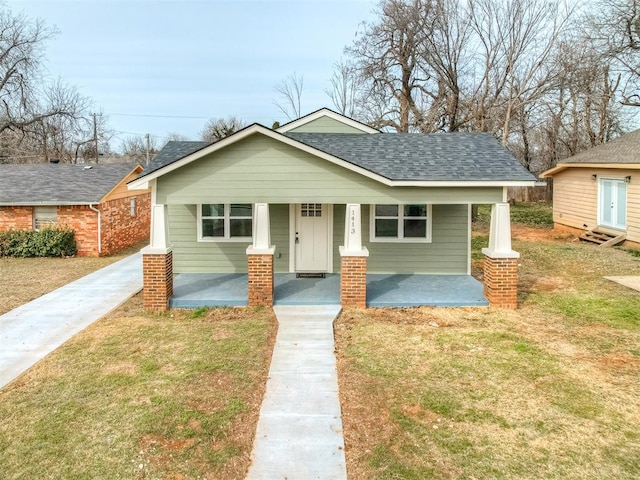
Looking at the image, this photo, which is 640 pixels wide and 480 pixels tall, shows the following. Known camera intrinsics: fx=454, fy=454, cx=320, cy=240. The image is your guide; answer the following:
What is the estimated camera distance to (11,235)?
1562 centimetres

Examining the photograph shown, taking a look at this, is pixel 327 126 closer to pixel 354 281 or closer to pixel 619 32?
pixel 354 281

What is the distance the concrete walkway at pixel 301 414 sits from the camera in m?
3.94

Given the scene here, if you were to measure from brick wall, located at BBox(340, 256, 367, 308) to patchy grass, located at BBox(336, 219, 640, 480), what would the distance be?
318 millimetres

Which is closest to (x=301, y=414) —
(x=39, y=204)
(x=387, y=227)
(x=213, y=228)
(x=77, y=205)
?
(x=387, y=227)

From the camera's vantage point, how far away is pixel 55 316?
855 centimetres

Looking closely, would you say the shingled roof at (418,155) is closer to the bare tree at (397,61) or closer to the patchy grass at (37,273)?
the patchy grass at (37,273)

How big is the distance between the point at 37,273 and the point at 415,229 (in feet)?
34.6

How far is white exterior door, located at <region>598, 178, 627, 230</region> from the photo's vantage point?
16.5 metres

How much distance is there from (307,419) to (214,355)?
2.26 metres

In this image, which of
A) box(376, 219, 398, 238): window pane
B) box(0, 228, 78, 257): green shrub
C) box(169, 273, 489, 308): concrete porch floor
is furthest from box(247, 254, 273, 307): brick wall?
box(0, 228, 78, 257): green shrub

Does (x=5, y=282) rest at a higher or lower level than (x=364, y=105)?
lower

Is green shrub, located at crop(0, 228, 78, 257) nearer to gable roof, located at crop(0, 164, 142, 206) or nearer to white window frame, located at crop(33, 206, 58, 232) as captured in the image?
white window frame, located at crop(33, 206, 58, 232)

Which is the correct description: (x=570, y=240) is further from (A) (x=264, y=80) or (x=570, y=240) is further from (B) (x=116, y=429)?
(A) (x=264, y=80)

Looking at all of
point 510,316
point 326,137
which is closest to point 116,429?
point 510,316
